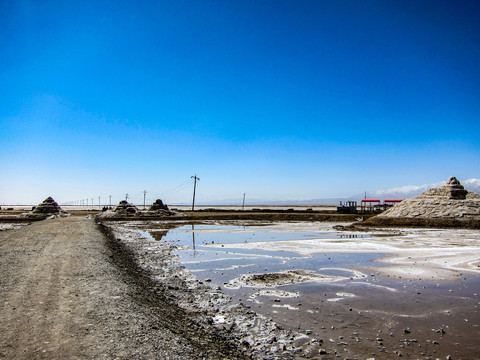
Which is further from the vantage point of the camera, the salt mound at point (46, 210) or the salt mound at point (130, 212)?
the salt mound at point (130, 212)

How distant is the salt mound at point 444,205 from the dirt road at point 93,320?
135ft

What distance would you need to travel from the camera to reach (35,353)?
5379 mm

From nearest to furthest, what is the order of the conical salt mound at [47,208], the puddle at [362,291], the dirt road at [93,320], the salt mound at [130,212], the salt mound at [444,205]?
the dirt road at [93,320] → the puddle at [362,291] → the salt mound at [444,205] → the salt mound at [130,212] → the conical salt mound at [47,208]

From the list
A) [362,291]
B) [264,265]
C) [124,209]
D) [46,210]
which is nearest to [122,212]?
[124,209]

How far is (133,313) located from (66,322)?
153 cm

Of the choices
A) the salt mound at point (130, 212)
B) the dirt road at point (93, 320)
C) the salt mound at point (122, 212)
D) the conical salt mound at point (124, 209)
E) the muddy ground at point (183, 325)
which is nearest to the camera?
the dirt road at point (93, 320)

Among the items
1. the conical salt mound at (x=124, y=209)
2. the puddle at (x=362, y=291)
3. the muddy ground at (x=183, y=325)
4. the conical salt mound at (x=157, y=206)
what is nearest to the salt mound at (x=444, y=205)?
the puddle at (x=362, y=291)

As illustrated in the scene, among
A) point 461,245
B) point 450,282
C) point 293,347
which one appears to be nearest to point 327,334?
point 293,347

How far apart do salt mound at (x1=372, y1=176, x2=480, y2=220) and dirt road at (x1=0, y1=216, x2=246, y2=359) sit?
41177mm

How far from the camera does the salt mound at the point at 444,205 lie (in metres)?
39.7

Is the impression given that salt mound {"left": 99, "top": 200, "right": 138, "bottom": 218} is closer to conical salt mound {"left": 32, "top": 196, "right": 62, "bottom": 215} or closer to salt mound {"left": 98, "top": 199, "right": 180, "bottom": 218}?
salt mound {"left": 98, "top": 199, "right": 180, "bottom": 218}

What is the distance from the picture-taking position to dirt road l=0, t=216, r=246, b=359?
224 inches

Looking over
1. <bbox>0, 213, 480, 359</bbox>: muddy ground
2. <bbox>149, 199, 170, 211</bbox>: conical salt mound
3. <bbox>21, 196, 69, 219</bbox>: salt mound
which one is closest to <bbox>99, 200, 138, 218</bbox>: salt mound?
<bbox>149, 199, 170, 211</bbox>: conical salt mound

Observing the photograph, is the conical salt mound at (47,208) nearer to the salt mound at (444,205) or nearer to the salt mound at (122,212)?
the salt mound at (122,212)
